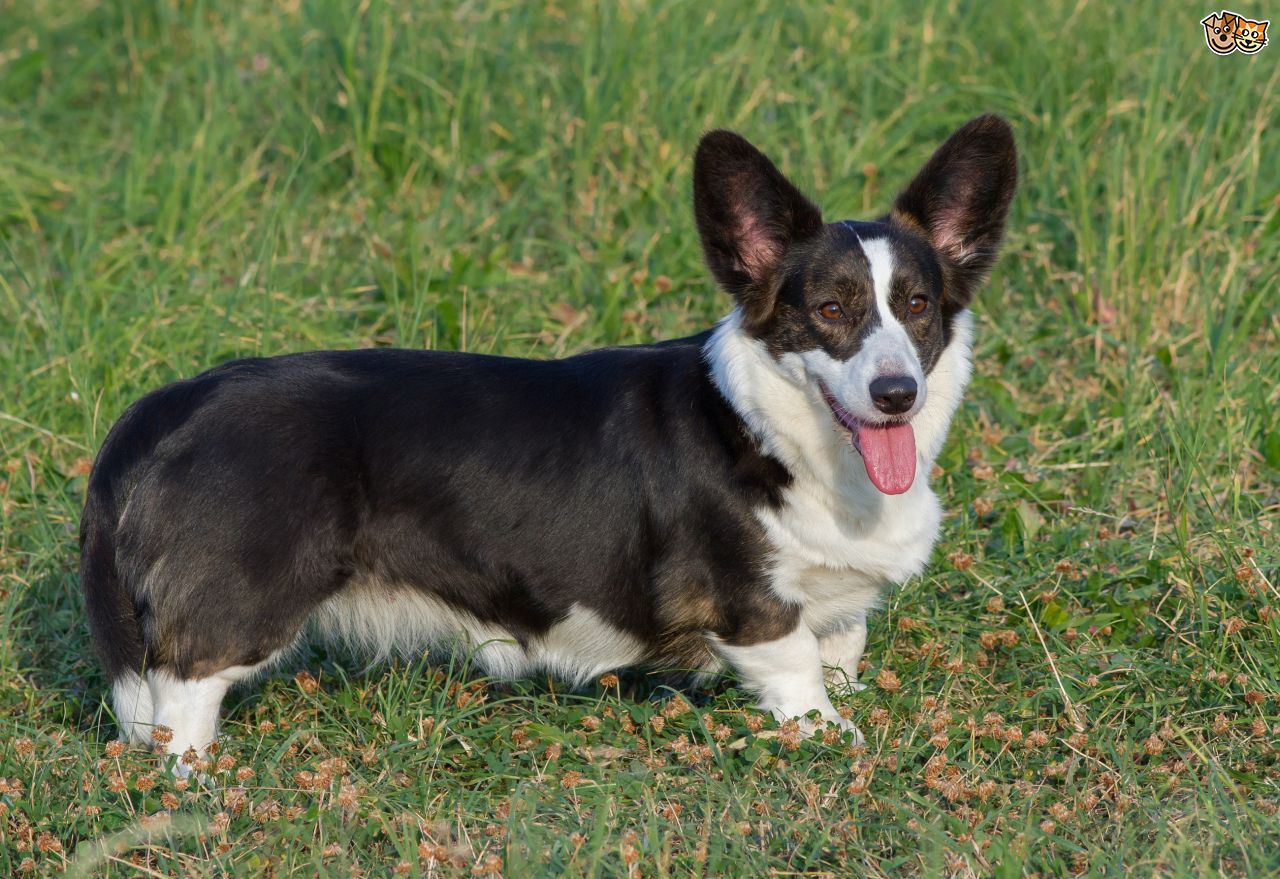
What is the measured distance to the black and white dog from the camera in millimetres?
3143

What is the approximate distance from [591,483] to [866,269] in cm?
78

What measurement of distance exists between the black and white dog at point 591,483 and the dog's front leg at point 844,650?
0.13m

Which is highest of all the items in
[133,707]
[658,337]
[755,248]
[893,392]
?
[755,248]

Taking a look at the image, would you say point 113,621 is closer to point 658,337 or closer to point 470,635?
point 470,635

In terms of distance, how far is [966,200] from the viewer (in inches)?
133

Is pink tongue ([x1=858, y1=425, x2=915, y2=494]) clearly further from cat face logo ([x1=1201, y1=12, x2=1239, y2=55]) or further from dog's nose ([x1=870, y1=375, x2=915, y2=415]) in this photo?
cat face logo ([x1=1201, y1=12, x2=1239, y2=55])

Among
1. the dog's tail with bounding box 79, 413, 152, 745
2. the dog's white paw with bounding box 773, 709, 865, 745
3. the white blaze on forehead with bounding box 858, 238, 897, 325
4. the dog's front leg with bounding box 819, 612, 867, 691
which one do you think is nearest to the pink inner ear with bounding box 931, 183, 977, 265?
the white blaze on forehead with bounding box 858, 238, 897, 325

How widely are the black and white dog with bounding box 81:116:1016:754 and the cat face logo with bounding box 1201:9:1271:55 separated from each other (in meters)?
2.60

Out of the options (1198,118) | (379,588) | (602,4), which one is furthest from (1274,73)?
(379,588)

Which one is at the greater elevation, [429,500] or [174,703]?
[429,500]

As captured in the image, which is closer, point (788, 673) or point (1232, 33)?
point (788, 673)

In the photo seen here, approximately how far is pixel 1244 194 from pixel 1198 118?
0.43 m

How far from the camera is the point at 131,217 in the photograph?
213 inches

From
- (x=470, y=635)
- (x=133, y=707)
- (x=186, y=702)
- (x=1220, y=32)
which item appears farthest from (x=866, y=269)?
(x=1220, y=32)
